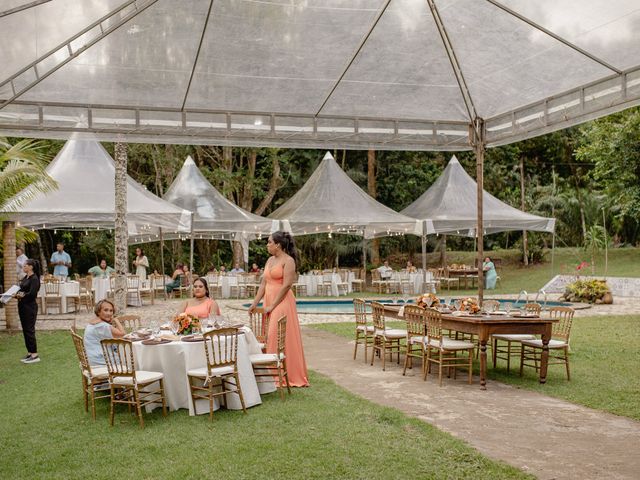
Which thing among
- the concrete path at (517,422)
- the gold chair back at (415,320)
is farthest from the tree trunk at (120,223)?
the gold chair back at (415,320)

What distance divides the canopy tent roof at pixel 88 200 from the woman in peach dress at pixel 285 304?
343 inches

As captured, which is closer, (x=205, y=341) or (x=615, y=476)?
(x=615, y=476)

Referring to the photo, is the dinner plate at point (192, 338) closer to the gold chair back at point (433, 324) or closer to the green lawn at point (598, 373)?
the gold chair back at point (433, 324)

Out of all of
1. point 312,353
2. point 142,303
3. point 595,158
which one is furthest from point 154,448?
point 595,158

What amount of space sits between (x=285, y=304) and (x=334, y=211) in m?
13.8

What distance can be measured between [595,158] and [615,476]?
682 inches

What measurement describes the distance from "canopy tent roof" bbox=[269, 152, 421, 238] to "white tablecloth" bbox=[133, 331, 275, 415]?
14.0 metres

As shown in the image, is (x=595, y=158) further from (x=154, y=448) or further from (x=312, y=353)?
(x=154, y=448)

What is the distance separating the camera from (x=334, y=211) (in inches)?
838

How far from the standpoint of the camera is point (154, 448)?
5367 millimetres

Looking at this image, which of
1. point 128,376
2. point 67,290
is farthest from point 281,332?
point 67,290

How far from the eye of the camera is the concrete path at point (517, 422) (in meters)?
4.93

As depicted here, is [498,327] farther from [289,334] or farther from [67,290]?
[67,290]

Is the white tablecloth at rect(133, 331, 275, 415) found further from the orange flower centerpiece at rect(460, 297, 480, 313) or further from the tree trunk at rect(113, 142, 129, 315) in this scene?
the tree trunk at rect(113, 142, 129, 315)
